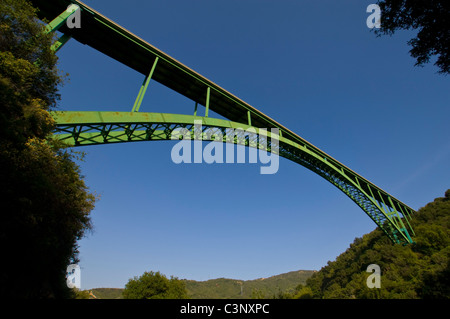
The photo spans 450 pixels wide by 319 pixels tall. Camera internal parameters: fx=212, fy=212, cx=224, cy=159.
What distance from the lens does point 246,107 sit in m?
15.7

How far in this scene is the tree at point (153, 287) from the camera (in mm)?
29438

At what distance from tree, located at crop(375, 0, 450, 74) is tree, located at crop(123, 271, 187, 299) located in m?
34.1

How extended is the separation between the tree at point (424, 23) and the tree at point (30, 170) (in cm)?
1193

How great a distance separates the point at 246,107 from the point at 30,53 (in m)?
11.8

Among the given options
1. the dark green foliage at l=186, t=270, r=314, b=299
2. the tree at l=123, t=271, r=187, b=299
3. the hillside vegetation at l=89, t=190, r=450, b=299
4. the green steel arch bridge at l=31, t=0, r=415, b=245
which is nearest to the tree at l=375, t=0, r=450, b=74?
the green steel arch bridge at l=31, t=0, r=415, b=245

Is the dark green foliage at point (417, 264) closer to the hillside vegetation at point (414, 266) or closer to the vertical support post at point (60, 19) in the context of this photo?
the hillside vegetation at point (414, 266)

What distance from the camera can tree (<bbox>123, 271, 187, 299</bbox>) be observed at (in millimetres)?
29438

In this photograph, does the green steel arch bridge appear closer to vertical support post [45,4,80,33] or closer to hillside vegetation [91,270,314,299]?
vertical support post [45,4,80,33]

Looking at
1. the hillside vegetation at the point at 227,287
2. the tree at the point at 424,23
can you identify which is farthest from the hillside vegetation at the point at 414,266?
the hillside vegetation at the point at 227,287
